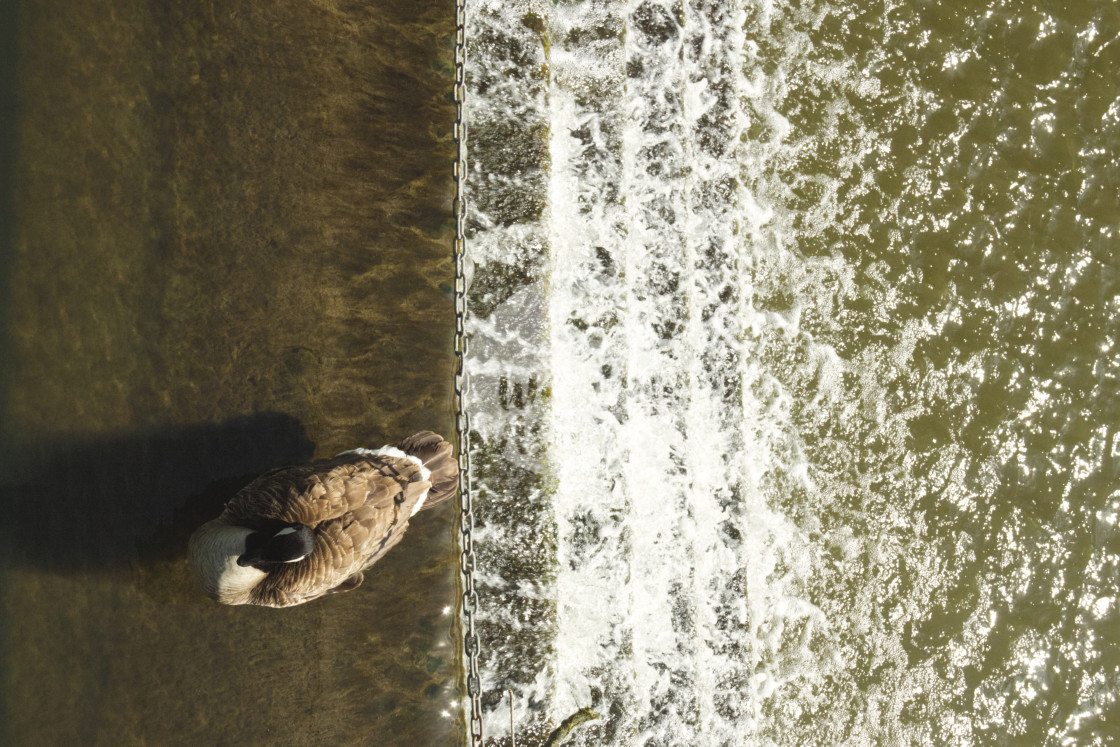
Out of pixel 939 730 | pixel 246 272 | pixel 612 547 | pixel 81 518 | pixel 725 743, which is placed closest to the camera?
pixel 81 518

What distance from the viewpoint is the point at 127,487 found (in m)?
2.86

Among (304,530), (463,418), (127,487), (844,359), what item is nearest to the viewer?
(304,530)

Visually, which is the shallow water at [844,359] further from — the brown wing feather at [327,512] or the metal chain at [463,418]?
the brown wing feather at [327,512]

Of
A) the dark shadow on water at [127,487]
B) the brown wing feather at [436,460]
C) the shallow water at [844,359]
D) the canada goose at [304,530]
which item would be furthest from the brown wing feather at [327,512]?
the shallow water at [844,359]

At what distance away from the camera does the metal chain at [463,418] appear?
120 inches

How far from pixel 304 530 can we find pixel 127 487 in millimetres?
965

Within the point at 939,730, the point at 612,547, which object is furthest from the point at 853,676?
the point at 612,547

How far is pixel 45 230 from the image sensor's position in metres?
2.80

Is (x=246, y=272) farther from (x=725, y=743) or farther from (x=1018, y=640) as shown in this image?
(x=1018, y=640)

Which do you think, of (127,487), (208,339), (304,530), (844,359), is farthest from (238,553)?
(844,359)

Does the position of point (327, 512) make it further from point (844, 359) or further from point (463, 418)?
point (844, 359)

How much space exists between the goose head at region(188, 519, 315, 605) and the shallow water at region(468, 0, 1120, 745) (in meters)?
1.58

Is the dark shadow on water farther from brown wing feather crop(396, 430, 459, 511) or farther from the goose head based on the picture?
brown wing feather crop(396, 430, 459, 511)

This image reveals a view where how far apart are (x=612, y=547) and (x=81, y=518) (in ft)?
7.66
